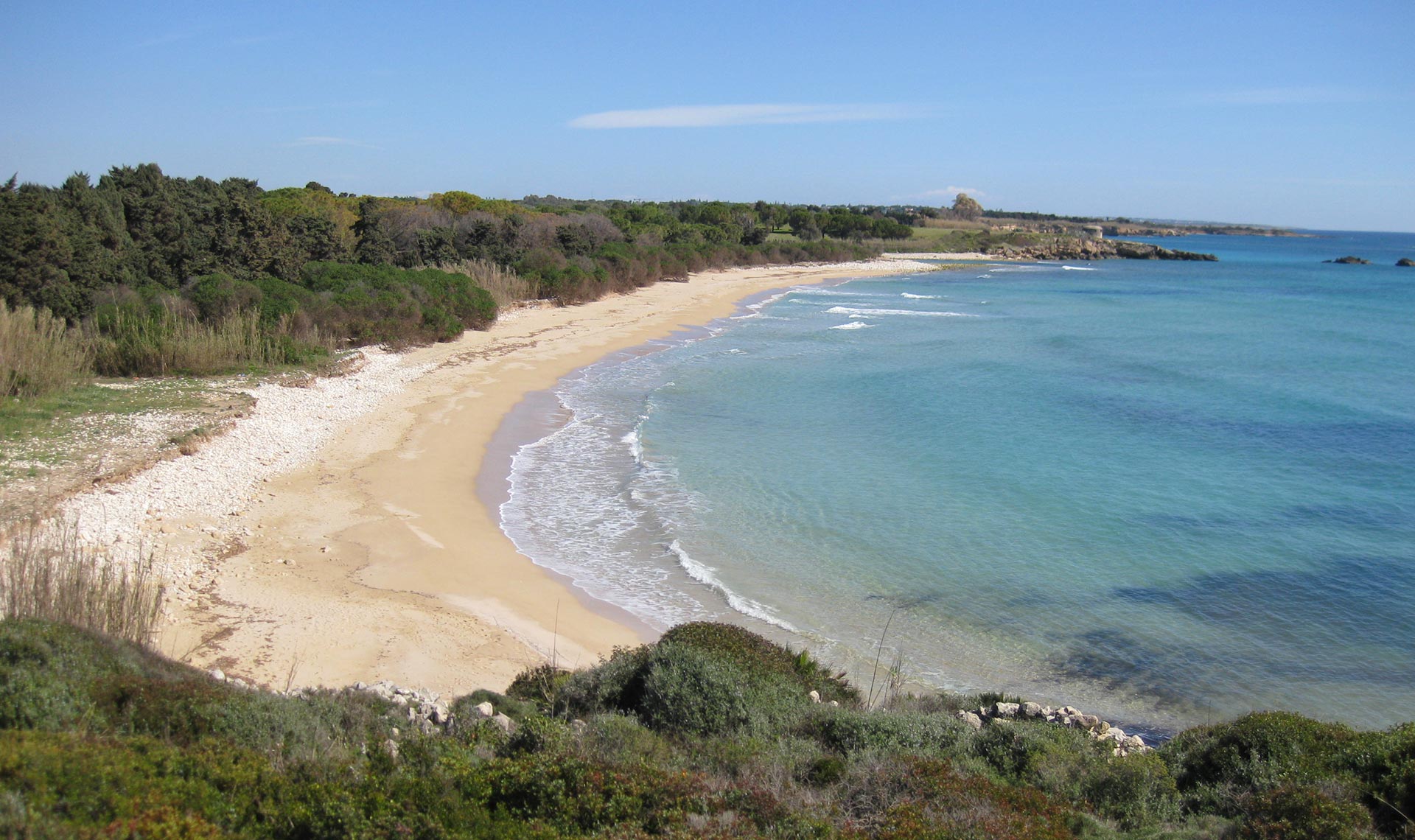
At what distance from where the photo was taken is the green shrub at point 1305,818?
177 inches

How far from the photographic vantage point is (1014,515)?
13.5 meters

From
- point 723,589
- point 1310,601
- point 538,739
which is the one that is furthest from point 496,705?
point 1310,601

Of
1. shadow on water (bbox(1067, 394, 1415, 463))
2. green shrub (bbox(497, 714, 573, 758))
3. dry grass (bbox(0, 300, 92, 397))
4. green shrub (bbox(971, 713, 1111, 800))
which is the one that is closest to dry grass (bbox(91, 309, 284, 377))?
dry grass (bbox(0, 300, 92, 397))

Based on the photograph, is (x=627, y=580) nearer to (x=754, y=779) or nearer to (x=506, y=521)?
(x=506, y=521)

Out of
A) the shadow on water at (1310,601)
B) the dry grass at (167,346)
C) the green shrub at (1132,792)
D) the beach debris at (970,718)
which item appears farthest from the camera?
the dry grass at (167,346)

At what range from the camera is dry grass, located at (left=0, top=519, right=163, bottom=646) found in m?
5.93

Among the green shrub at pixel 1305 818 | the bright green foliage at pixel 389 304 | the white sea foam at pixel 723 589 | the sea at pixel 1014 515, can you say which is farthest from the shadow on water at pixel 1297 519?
the bright green foliage at pixel 389 304

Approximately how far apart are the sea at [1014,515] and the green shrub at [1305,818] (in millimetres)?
3167

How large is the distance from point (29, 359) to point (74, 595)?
32.3 feet

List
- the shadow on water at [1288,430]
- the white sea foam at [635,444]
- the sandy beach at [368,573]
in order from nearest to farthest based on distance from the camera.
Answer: the sandy beach at [368,573]
the white sea foam at [635,444]
the shadow on water at [1288,430]

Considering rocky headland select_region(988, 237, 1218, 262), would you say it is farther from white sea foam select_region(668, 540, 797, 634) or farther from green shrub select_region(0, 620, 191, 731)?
green shrub select_region(0, 620, 191, 731)

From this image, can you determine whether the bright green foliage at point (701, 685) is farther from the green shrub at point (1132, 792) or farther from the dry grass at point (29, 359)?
the dry grass at point (29, 359)

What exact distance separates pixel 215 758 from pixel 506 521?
316 inches

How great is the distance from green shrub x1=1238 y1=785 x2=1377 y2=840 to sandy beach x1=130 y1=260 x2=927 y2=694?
18.0 ft
